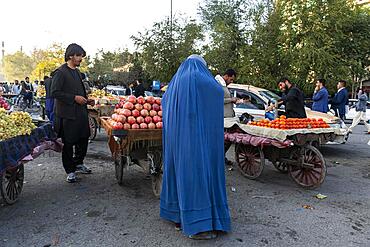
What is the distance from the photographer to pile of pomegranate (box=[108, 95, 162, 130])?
465cm

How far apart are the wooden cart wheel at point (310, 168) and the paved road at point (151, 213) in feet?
0.55

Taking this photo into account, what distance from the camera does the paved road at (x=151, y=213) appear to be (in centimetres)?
381

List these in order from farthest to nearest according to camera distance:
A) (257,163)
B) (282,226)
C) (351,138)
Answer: (351,138) → (257,163) → (282,226)

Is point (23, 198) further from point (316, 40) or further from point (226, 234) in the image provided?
point (316, 40)

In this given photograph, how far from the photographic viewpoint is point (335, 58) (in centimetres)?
1872

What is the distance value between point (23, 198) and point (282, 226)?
3.61 metres

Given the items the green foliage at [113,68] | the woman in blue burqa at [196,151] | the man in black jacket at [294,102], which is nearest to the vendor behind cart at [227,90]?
the man in black jacket at [294,102]

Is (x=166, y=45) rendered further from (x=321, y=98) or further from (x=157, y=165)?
(x=157, y=165)

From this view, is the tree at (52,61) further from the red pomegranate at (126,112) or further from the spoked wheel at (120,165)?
the red pomegranate at (126,112)

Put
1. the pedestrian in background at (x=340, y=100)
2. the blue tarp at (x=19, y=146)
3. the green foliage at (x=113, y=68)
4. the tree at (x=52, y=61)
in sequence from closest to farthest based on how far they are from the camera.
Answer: the blue tarp at (x=19, y=146) < the pedestrian in background at (x=340, y=100) < the tree at (x=52, y=61) < the green foliage at (x=113, y=68)

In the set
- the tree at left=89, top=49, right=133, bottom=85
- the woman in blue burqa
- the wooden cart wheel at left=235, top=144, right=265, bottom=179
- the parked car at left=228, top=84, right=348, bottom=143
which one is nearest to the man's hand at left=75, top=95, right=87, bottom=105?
the woman in blue burqa

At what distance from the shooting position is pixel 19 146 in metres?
4.48

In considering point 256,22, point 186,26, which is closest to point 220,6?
point 186,26

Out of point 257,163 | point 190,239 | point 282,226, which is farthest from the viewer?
point 257,163
